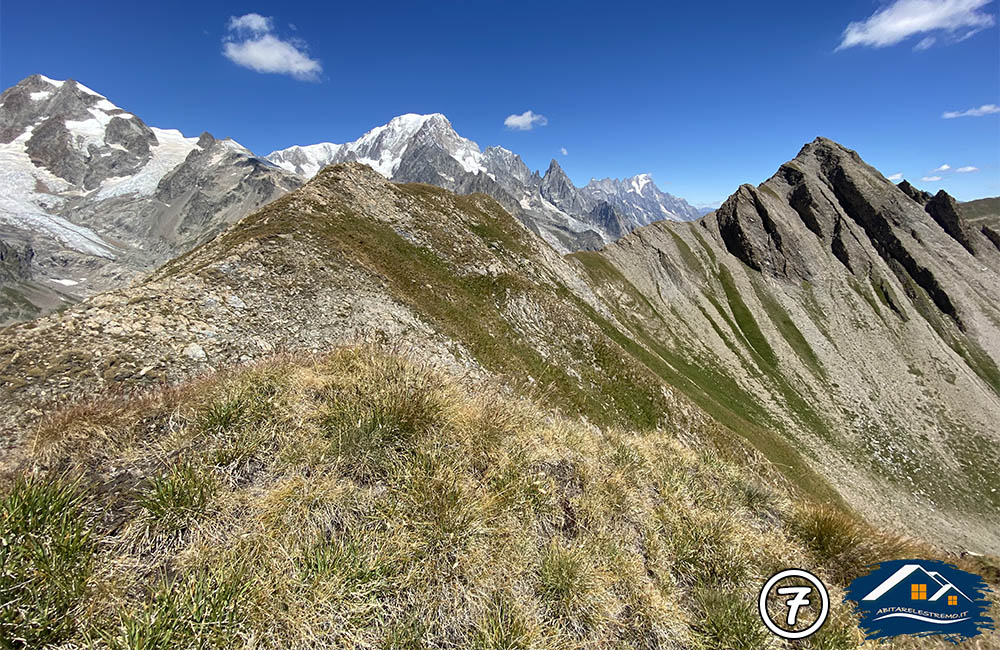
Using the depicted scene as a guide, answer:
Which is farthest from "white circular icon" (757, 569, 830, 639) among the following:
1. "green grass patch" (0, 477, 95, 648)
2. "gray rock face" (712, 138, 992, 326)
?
"gray rock face" (712, 138, 992, 326)

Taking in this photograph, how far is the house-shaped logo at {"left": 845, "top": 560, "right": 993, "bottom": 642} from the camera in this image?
584cm

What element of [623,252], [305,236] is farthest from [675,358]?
[305,236]

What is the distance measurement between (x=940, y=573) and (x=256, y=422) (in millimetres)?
11780

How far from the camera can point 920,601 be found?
6.27m

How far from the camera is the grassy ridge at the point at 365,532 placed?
369 cm

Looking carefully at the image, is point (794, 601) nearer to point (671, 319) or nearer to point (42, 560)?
point (42, 560)

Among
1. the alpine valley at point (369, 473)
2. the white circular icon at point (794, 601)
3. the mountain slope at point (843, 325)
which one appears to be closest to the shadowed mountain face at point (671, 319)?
the alpine valley at point (369, 473)

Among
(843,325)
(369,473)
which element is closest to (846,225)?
(843,325)

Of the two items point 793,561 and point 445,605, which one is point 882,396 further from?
point 445,605

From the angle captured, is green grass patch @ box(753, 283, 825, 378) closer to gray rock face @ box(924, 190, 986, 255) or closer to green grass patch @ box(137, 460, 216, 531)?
gray rock face @ box(924, 190, 986, 255)

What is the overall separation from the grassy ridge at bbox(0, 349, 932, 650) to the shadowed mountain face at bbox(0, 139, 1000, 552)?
743 centimetres

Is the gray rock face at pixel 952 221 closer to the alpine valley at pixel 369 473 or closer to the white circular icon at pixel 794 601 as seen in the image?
the alpine valley at pixel 369 473

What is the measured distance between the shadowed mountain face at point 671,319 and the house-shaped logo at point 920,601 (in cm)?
1191

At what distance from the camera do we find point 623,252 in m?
88.5
